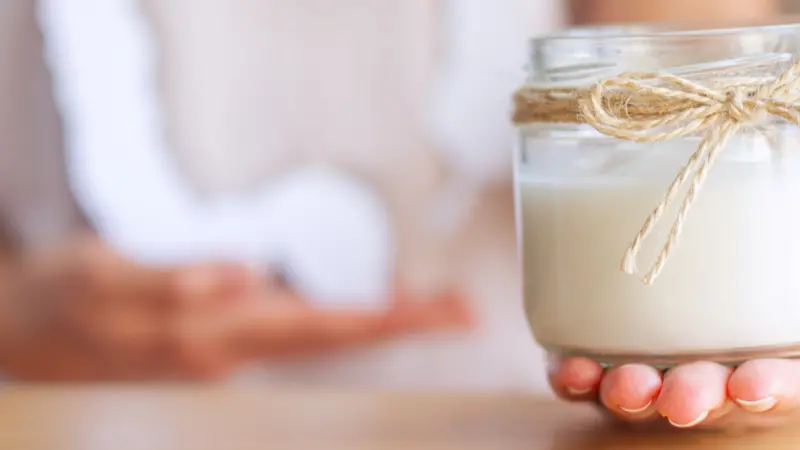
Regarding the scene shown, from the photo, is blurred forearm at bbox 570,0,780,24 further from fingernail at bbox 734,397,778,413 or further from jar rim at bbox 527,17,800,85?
fingernail at bbox 734,397,778,413

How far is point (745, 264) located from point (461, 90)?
0.48 meters

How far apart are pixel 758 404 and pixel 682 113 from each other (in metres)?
0.16

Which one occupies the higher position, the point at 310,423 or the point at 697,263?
the point at 697,263

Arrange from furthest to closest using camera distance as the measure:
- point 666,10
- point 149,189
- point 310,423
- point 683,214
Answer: point 149,189 < point 666,10 < point 310,423 < point 683,214

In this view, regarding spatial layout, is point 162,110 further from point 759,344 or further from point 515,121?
point 759,344

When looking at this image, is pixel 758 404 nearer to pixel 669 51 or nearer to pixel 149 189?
pixel 669 51

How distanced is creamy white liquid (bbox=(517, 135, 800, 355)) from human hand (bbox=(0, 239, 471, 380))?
17.1 inches

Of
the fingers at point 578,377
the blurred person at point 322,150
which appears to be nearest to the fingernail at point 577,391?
the fingers at point 578,377

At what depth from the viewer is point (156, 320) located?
1.06 m

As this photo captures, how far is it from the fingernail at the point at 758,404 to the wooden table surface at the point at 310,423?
0.04 m

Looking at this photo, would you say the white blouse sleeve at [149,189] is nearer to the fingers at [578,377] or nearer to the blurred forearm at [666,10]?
the blurred forearm at [666,10]

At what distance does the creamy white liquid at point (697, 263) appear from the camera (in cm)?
56

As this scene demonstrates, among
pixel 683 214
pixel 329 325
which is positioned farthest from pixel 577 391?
pixel 329 325

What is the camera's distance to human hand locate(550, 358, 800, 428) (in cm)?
55
